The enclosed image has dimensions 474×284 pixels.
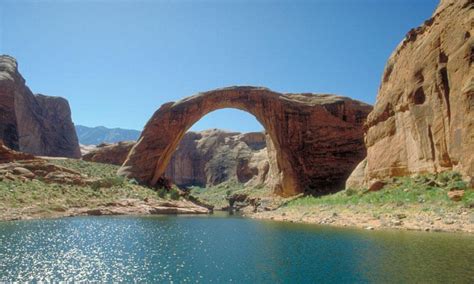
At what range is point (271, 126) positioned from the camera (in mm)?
47469

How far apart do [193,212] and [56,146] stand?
2503 inches

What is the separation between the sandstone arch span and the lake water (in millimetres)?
26494

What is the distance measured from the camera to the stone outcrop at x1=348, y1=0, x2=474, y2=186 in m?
21.3

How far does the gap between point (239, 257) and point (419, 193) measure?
14.4 meters

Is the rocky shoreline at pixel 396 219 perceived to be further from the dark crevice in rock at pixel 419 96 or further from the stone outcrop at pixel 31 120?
the stone outcrop at pixel 31 120

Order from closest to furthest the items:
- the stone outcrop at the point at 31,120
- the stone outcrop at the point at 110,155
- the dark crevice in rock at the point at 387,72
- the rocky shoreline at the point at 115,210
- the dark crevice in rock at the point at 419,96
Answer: the dark crevice in rock at the point at 419,96, the rocky shoreline at the point at 115,210, the dark crevice in rock at the point at 387,72, the stone outcrop at the point at 31,120, the stone outcrop at the point at 110,155

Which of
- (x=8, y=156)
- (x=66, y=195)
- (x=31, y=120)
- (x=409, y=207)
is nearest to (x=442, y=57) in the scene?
(x=409, y=207)

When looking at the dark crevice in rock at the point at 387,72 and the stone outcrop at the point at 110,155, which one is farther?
the stone outcrop at the point at 110,155

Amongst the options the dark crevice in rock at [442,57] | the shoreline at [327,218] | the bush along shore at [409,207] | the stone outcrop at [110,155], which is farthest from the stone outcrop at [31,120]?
the dark crevice in rock at [442,57]

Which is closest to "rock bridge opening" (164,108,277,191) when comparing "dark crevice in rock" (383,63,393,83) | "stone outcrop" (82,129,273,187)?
"stone outcrop" (82,129,273,187)

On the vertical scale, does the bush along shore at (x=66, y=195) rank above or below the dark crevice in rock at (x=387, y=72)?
below

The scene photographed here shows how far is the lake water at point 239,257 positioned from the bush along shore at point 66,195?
10435mm

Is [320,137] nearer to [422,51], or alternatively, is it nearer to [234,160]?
[422,51]

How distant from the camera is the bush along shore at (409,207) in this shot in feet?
59.6
